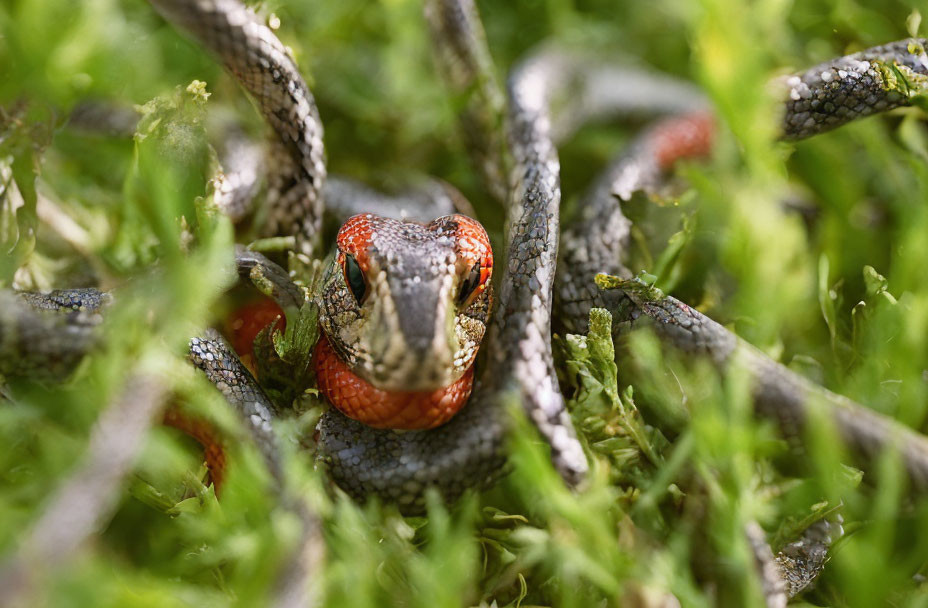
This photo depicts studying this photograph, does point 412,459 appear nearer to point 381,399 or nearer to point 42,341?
point 381,399

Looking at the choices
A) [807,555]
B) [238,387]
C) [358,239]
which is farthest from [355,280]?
[807,555]

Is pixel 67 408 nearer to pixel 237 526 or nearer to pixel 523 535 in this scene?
pixel 237 526

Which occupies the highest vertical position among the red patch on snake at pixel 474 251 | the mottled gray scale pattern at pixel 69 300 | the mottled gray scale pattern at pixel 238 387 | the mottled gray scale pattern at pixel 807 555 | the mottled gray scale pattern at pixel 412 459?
the red patch on snake at pixel 474 251

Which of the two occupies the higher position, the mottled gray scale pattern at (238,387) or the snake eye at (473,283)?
the snake eye at (473,283)

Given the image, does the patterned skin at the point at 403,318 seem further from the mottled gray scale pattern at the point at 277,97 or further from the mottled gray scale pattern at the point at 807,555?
the mottled gray scale pattern at the point at 807,555

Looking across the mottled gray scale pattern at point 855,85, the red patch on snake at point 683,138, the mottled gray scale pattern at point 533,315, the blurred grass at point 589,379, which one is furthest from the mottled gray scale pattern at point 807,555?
the red patch on snake at point 683,138

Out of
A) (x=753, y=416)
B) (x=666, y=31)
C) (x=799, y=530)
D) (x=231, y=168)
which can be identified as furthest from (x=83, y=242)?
(x=666, y=31)
